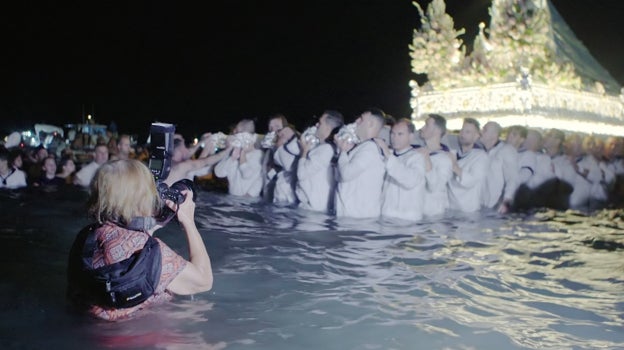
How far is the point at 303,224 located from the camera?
7387 millimetres

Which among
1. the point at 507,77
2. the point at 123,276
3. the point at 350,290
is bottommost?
the point at 350,290

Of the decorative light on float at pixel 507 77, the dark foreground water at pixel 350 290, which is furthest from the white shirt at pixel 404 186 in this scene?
the decorative light on float at pixel 507 77

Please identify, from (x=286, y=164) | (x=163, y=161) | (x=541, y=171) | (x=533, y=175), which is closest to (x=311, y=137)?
(x=286, y=164)

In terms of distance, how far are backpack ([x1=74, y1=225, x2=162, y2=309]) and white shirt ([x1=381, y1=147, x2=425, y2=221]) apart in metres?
5.17

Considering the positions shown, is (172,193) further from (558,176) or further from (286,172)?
(558,176)

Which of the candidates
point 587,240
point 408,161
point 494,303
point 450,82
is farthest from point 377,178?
point 450,82

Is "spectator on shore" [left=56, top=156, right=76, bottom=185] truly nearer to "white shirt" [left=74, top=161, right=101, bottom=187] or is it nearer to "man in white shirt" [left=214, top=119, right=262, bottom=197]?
"white shirt" [left=74, top=161, right=101, bottom=187]

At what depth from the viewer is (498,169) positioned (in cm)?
993

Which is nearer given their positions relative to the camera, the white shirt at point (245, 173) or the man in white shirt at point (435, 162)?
the man in white shirt at point (435, 162)

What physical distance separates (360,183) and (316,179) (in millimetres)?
977

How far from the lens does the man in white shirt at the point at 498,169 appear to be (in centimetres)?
970

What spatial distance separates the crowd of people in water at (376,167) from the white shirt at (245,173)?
0.02 metres

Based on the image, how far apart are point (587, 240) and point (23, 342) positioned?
6.50 m

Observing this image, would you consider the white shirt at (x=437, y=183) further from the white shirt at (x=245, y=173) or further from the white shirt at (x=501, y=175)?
the white shirt at (x=245, y=173)
